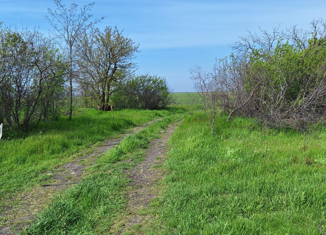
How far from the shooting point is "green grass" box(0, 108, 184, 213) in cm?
441

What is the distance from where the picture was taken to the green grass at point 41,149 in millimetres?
4410

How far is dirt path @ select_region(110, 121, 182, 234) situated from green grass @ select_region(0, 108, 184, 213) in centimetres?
191

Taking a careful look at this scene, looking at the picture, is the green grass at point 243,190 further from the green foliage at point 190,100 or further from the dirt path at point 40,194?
the green foliage at point 190,100

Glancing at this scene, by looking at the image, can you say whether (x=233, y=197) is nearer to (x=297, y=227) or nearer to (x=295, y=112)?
(x=297, y=227)

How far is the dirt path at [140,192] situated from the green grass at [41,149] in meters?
1.91

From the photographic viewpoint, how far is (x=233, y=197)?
3.45m

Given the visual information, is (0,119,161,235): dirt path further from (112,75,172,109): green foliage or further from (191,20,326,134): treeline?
(112,75,172,109): green foliage

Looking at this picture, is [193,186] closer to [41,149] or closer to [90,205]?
[90,205]

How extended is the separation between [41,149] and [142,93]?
13219mm

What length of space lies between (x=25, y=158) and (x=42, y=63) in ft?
11.8

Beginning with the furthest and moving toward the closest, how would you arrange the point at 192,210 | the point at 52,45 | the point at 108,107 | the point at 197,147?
the point at 108,107
the point at 52,45
the point at 197,147
the point at 192,210

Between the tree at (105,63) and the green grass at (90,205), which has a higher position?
the tree at (105,63)

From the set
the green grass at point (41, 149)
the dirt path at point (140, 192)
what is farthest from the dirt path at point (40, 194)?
the dirt path at point (140, 192)

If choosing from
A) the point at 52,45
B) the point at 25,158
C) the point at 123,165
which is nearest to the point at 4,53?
the point at 52,45
